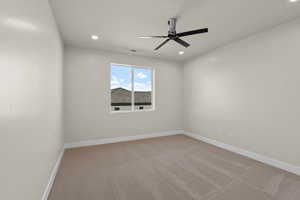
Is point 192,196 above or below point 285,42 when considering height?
below

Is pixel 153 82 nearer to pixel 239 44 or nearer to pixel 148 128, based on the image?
pixel 148 128

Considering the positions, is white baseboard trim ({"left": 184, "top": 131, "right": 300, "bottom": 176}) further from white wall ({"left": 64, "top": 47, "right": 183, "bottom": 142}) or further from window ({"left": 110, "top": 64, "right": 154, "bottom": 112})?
window ({"left": 110, "top": 64, "right": 154, "bottom": 112})

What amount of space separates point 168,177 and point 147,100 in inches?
112

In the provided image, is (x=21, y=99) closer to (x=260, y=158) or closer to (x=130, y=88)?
(x=130, y=88)

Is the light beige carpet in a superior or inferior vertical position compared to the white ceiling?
inferior

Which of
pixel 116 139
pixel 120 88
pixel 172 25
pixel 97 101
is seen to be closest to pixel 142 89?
pixel 120 88

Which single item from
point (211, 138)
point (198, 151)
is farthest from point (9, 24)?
point (211, 138)

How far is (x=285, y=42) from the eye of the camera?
93.6 inches

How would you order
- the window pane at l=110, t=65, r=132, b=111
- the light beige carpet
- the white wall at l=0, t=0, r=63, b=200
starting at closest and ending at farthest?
the white wall at l=0, t=0, r=63, b=200 → the light beige carpet → the window pane at l=110, t=65, r=132, b=111

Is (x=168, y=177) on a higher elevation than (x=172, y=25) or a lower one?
lower

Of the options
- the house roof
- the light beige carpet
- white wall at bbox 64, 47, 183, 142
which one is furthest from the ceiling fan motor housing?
the light beige carpet

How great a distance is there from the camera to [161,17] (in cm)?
229

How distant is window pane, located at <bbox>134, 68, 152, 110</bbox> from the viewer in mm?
4410

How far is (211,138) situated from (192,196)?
2472 mm
